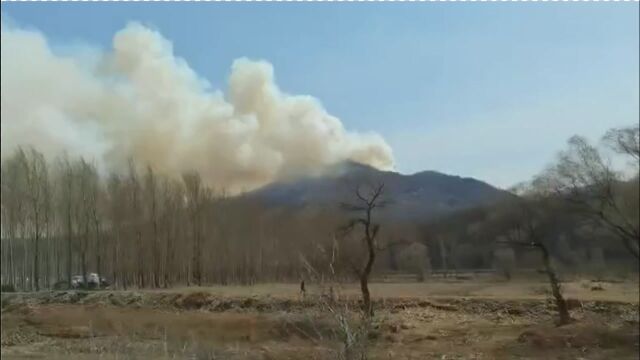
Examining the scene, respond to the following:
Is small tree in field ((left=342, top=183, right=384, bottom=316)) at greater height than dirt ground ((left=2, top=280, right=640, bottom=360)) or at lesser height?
greater

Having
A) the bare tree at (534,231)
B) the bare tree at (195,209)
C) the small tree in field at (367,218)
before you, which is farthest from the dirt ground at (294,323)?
the bare tree at (195,209)

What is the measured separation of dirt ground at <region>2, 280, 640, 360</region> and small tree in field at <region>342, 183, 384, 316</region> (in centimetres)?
100

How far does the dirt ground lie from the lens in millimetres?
9516

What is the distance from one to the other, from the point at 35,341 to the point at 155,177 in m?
10.8

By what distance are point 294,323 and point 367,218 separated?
4471 mm

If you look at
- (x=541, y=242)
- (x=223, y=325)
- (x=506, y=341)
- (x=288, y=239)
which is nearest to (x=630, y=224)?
(x=541, y=242)

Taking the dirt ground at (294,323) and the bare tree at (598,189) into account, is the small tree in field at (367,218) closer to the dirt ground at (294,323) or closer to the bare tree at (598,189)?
the dirt ground at (294,323)

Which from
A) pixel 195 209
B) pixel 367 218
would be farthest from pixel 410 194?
pixel 195 209

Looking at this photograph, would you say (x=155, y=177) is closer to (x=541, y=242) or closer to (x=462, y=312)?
(x=462, y=312)

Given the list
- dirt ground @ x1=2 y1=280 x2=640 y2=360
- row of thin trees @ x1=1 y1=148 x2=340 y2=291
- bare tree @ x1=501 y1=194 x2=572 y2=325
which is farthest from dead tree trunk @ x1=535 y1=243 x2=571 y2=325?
row of thin trees @ x1=1 y1=148 x2=340 y2=291

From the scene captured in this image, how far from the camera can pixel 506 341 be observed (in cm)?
1067

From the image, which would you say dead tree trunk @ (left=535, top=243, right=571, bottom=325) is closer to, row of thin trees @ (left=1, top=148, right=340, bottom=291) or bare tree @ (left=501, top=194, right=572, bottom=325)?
bare tree @ (left=501, top=194, right=572, bottom=325)

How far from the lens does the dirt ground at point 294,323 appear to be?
952cm

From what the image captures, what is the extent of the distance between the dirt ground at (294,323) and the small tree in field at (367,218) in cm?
100
